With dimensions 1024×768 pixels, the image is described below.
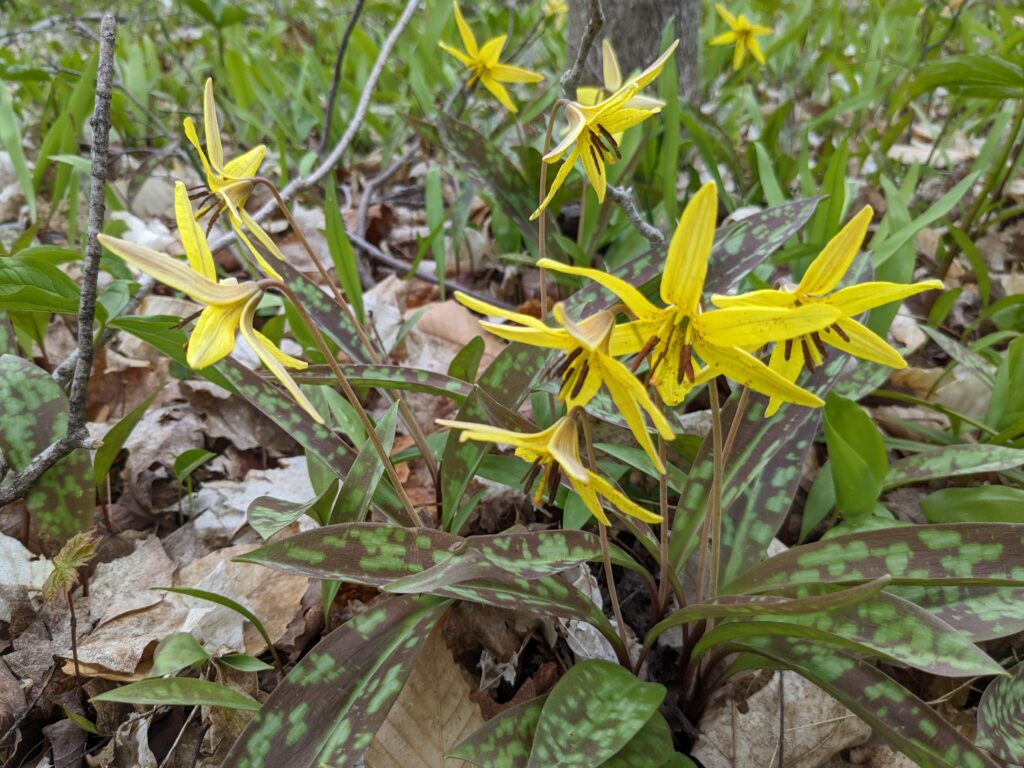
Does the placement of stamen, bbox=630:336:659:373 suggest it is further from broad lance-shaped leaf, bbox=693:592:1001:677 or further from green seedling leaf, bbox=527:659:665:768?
green seedling leaf, bbox=527:659:665:768

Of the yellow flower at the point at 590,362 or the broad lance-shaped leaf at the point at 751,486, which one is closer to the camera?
the yellow flower at the point at 590,362

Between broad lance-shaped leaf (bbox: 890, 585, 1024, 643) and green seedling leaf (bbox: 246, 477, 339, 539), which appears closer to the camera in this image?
broad lance-shaped leaf (bbox: 890, 585, 1024, 643)

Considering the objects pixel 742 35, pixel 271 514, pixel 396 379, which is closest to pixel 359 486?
pixel 271 514

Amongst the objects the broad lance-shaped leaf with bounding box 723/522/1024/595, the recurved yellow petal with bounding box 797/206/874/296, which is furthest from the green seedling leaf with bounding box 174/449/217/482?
the recurved yellow petal with bounding box 797/206/874/296

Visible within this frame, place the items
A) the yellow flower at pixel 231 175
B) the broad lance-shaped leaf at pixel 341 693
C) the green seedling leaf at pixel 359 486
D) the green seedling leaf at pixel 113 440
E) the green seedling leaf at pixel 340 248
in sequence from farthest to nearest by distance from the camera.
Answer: the green seedling leaf at pixel 340 248
the green seedling leaf at pixel 113 440
the green seedling leaf at pixel 359 486
the yellow flower at pixel 231 175
the broad lance-shaped leaf at pixel 341 693

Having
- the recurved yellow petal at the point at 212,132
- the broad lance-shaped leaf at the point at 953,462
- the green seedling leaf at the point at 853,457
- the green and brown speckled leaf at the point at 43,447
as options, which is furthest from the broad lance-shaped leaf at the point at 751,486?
the green and brown speckled leaf at the point at 43,447

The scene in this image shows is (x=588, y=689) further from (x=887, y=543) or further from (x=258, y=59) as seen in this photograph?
(x=258, y=59)

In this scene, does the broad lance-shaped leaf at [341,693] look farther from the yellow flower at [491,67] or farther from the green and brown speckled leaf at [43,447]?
the yellow flower at [491,67]
